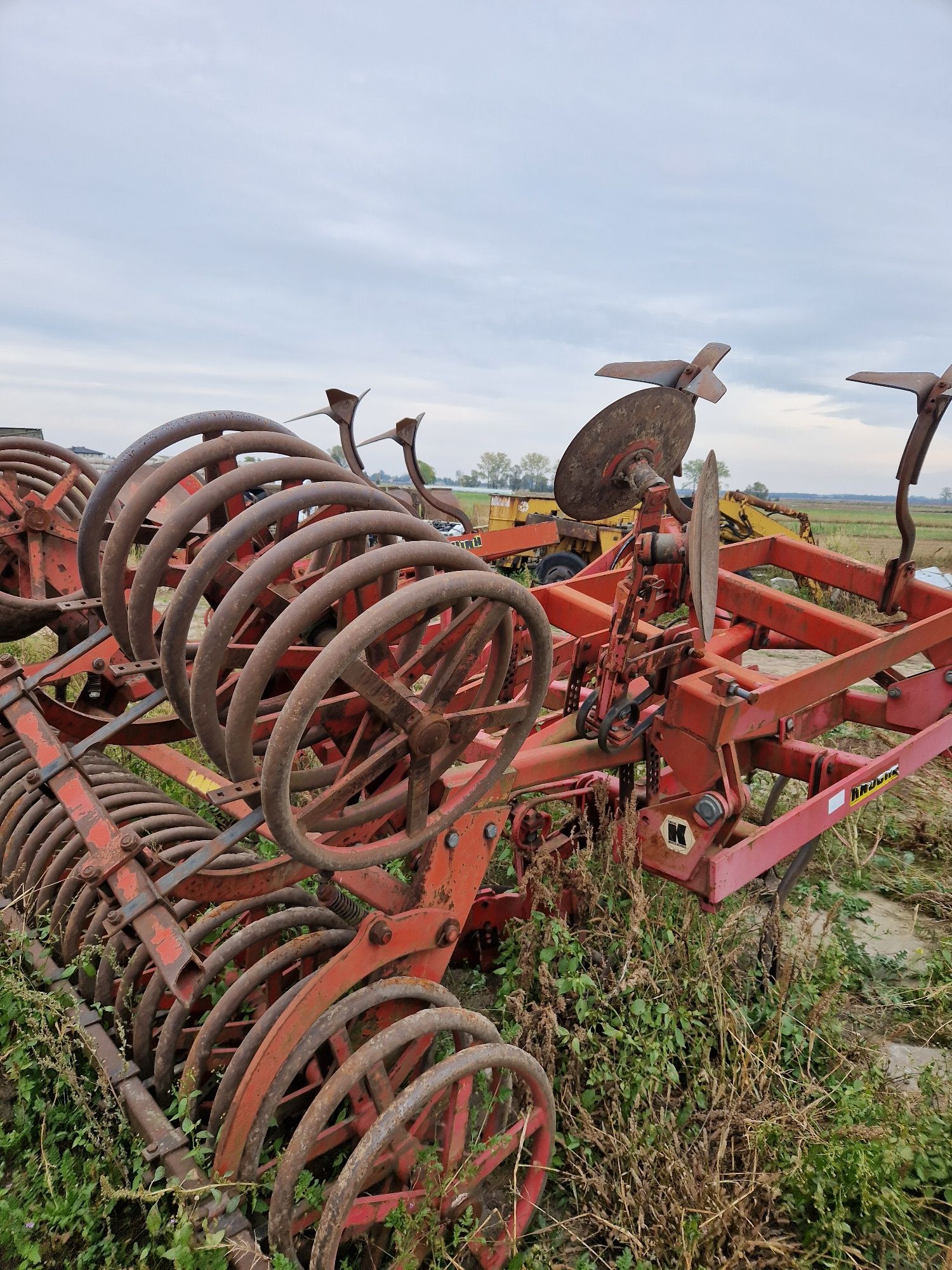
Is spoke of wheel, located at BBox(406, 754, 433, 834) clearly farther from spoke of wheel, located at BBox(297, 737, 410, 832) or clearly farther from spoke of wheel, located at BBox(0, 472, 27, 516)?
spoke of wheel, located at BBox(0, 472, 27, 516)

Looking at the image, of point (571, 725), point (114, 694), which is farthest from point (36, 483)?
point (571, 725)

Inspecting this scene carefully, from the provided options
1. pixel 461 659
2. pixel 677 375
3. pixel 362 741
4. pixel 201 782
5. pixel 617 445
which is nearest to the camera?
pixel 461 659

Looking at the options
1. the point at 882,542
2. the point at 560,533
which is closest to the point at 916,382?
the point at 560,533

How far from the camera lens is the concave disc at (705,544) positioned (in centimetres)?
244

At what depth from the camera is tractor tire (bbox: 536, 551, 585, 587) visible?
44.0 ft

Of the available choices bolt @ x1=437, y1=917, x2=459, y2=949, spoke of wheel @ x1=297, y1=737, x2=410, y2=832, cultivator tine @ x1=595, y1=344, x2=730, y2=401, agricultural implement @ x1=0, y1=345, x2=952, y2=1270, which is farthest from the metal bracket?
cultivator tine @ x1=595, y1=344, x2=730, y2=401

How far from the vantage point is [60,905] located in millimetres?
2857

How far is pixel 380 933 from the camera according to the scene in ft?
7.08

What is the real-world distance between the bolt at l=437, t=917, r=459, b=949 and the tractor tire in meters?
11.1

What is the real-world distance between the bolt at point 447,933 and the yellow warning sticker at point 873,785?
1857 millimetres

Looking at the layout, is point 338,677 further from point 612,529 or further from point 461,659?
point 612,529

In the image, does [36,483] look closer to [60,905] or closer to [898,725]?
[60,905]

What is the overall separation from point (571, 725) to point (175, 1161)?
6.12ft

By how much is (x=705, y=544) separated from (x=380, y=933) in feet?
5.07
